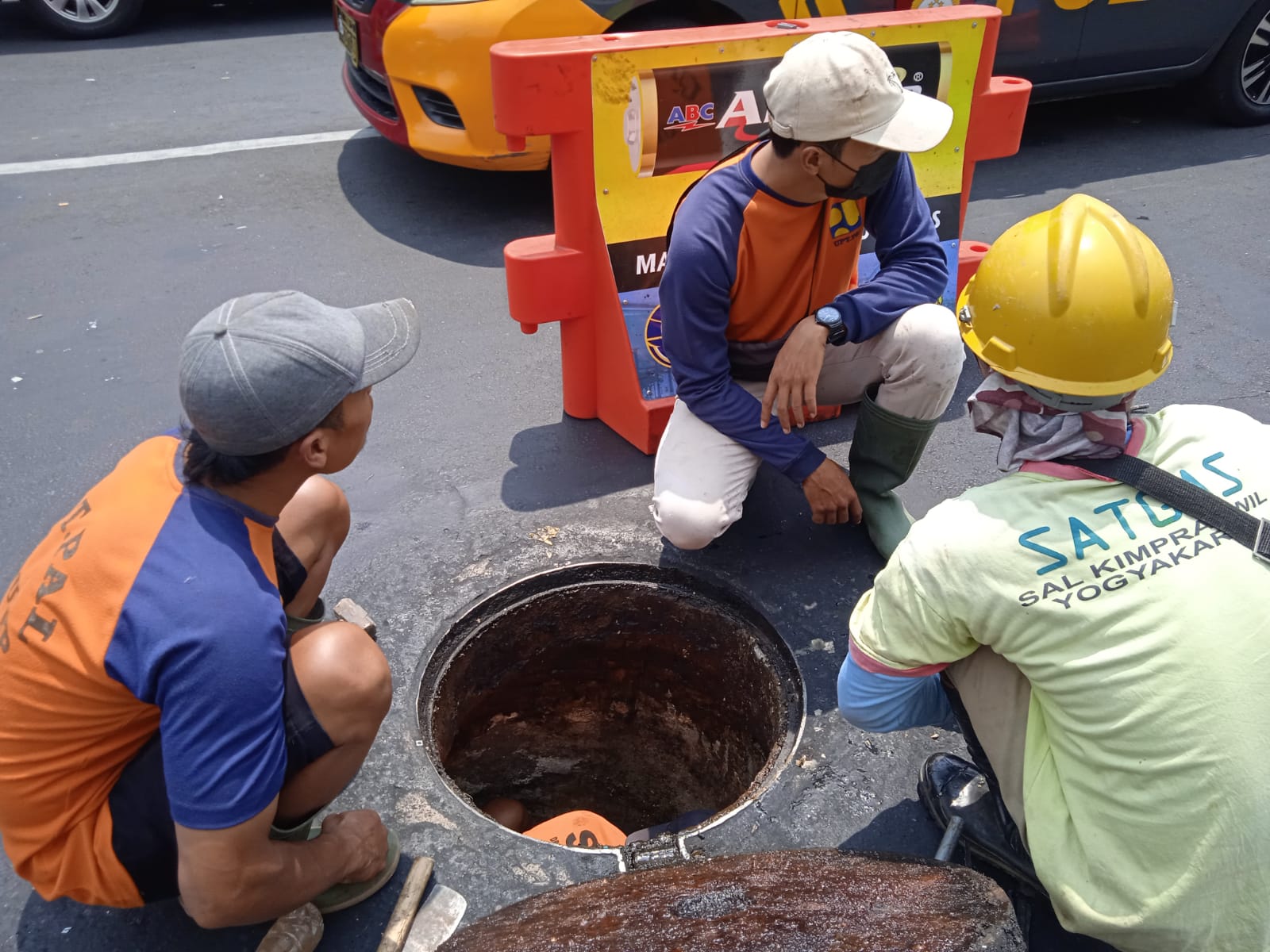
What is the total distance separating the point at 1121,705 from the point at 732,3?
13.5 ft

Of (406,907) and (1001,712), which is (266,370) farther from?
(1001,712)

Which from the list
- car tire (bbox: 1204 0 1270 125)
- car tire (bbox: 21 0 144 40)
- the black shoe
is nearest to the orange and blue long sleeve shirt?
the black shoe

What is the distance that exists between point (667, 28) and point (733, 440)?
116 inches

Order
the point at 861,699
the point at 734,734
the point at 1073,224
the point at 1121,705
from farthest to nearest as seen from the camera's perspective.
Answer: the point at 734,734 → the point at 861,699 → the point at 1073,224 → the point at 1121,705

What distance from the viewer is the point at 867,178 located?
255 centimetres

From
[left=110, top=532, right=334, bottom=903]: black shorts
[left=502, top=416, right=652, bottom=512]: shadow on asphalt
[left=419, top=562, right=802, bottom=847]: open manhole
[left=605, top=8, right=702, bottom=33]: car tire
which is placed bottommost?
[left=419, top=562, right=802, bottom=847]: open manhole

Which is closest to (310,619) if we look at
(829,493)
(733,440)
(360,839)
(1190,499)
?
(360,839)

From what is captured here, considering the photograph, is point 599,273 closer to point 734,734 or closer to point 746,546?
point 746,546

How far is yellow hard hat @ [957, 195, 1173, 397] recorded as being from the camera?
1.59 metres

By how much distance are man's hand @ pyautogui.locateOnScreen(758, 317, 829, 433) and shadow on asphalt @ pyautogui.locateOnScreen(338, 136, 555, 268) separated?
2.24 meters

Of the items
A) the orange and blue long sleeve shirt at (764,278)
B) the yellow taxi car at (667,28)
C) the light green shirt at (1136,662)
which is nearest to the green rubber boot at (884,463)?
the orange and blue long sleeve shirt at (764,278)

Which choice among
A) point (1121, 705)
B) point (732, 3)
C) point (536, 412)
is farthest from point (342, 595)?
point (732, 3)

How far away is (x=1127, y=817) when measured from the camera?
155 centimetres

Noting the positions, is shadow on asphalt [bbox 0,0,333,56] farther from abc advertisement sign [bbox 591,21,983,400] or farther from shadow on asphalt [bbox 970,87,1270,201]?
abc advertisement sign [bbox 591,21,983,400]
